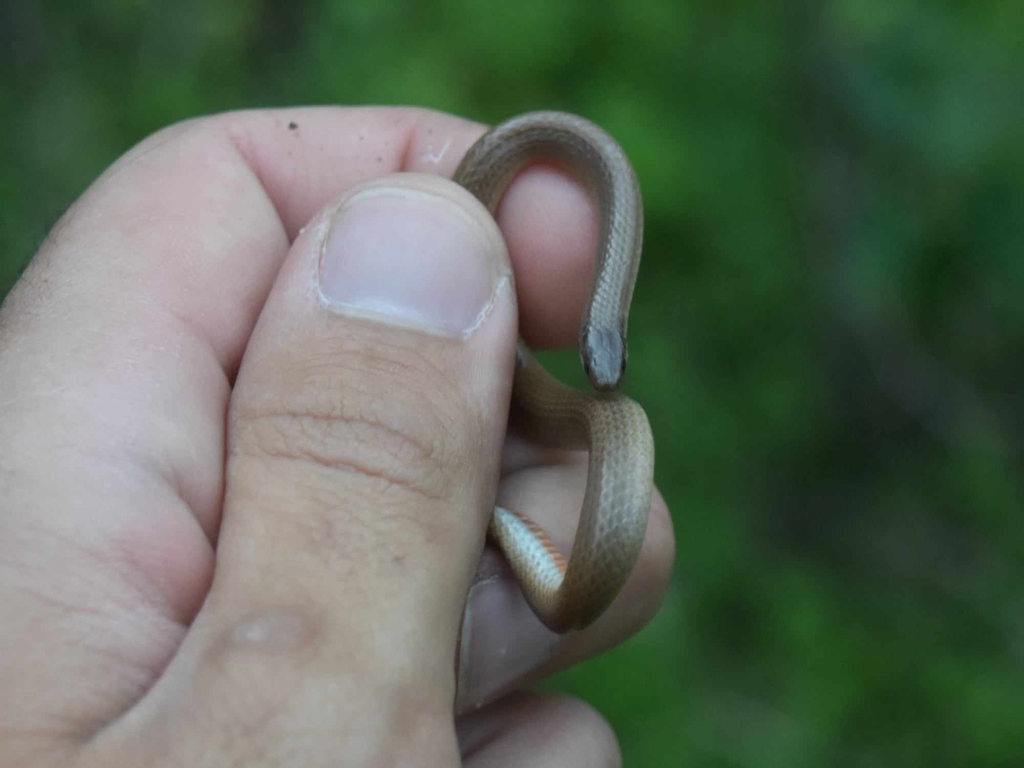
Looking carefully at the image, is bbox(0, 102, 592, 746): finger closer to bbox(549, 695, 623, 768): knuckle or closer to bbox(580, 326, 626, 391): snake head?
bbox(580, 326, 626, 391): snake head

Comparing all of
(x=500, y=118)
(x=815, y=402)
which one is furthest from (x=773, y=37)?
(x=815, y=402)

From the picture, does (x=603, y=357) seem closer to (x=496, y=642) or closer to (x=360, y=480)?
(x=496, y=642)

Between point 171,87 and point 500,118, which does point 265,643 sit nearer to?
point 500,118

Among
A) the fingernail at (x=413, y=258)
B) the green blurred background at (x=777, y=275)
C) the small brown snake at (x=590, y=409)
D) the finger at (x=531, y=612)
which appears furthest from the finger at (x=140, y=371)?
the green blurred background at (x=777, y=275)

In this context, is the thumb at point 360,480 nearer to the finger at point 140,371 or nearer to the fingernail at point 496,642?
the finger at point 140,371

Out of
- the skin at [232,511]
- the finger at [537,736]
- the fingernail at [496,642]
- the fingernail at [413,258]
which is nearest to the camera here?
the skin at [232,511]

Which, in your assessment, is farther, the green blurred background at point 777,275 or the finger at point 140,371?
the green blurred background at point 777,275

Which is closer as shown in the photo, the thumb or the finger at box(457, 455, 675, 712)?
the thumb

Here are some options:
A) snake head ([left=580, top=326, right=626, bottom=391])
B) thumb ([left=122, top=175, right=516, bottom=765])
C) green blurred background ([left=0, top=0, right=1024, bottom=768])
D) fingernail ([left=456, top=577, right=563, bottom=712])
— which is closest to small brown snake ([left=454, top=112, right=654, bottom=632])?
snake head ([left=580, top=326, right=626, bottom=391])
